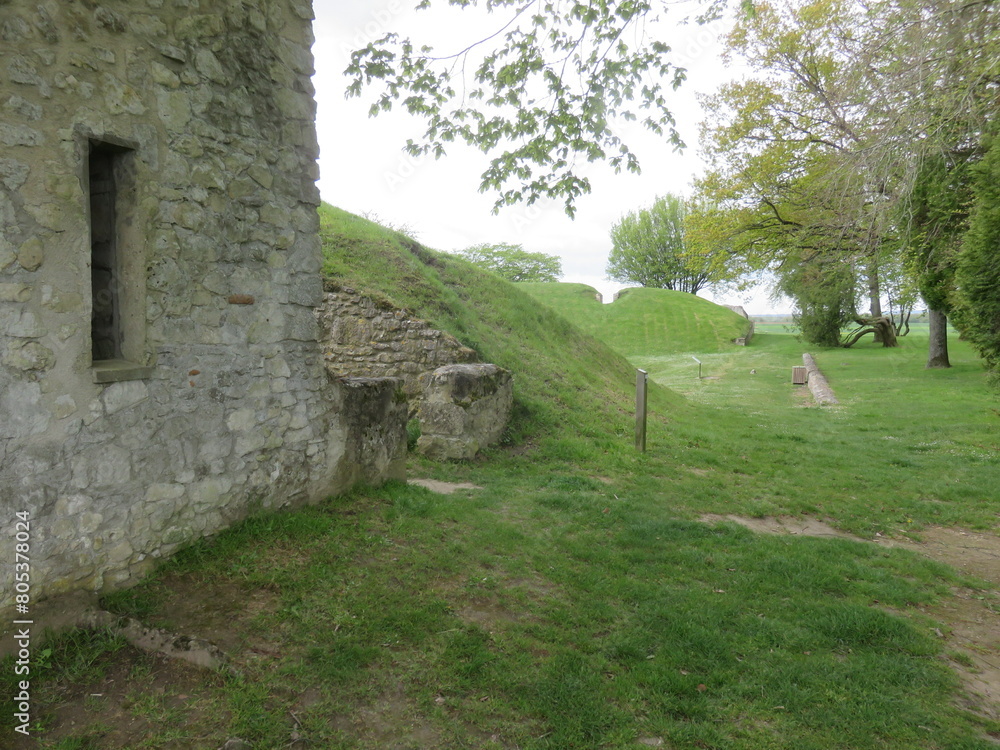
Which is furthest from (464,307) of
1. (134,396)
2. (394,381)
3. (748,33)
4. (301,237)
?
(748,33)

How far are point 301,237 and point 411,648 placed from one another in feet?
12.1

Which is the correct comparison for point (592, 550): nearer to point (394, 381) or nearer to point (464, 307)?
point (394, 381)

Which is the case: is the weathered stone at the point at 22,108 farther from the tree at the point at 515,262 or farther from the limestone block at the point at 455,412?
the tree at the point at 515,262

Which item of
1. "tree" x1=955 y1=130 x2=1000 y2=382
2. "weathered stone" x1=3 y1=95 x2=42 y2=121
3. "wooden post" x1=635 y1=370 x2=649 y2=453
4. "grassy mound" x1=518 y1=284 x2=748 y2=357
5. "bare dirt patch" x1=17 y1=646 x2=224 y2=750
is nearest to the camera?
"bare dirt patch" x1=17 y1=646 x2=224 y2=750

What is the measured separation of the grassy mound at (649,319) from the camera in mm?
37531

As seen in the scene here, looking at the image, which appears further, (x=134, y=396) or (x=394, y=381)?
(x=394, y=381)

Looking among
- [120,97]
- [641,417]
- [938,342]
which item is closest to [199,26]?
[120,97]

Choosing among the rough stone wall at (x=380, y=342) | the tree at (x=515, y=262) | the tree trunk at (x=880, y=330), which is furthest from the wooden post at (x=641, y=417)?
the tree at (x=515, y=262)

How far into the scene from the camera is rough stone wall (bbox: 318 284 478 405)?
33.3ft

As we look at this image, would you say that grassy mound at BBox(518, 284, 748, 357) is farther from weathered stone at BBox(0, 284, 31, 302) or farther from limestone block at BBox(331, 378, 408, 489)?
weathered stone at BBox(0, 284, 31, 302)

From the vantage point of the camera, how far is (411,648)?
3.86m

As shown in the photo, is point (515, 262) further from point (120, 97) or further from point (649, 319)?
point (120, 97)

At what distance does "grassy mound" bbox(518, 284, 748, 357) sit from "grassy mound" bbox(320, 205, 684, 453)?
21282mm

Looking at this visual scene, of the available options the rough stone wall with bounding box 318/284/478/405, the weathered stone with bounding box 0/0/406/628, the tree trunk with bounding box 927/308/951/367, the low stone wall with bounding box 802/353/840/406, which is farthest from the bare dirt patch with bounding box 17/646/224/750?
the tree trunk with bounding box 927/308/951/367
